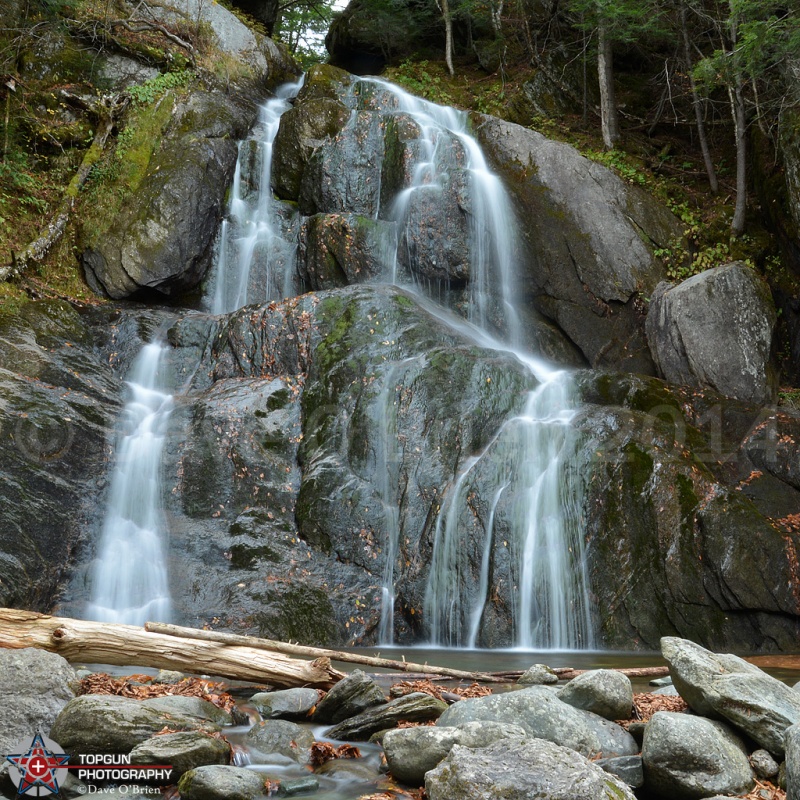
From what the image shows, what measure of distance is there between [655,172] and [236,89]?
9.31m

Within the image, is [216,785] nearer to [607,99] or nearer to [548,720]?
[548,720]

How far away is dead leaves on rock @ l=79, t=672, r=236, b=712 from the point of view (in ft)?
14.5

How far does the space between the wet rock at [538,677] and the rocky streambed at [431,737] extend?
0.71 metres

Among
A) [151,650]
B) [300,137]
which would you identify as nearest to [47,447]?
[151,650]

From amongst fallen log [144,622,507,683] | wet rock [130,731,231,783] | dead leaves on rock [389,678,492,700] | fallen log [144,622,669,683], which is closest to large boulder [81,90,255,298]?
fallen log [144,622,669,683]

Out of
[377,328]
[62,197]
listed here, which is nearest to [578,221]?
[377,328]

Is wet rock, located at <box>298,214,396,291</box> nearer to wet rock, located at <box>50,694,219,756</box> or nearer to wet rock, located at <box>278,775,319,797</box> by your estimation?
wet rock, located at <box>50,694,219,756</box>

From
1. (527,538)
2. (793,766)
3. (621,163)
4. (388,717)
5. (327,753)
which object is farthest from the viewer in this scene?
(621,163)

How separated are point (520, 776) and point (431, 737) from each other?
767mm

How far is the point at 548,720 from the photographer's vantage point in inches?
147

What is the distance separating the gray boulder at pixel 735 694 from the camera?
364 centimetres

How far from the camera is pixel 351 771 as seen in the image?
3713mm

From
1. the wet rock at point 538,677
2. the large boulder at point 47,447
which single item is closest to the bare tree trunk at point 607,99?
the large boulder at point 47,447

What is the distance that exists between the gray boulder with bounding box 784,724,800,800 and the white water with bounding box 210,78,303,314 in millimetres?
10579
